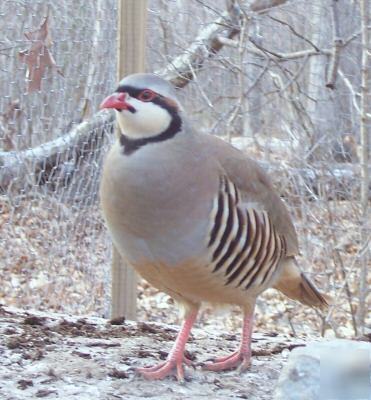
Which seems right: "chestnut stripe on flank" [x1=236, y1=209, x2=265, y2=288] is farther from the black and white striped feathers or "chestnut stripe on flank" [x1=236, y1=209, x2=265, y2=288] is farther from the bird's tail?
the bird's tail

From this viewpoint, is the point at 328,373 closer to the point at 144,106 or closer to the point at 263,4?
the point at 144,106

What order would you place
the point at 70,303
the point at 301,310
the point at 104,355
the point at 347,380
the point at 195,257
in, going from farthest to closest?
the point at 301,310 → the point at 70,303 → the point at 104,355 → the point at 195,257 → the point at 347,380

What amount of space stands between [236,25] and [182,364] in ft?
8.98

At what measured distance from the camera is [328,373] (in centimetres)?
211

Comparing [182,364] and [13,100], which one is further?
[13,100]

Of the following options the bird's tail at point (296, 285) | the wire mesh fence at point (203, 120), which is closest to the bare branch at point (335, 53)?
the wire mesh fence at point (203, 120)

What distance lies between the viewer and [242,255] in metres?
3.28

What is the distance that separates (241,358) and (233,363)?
0.15 ft

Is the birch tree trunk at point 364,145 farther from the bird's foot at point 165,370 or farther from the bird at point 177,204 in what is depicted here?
the bird's foot at point 165,370

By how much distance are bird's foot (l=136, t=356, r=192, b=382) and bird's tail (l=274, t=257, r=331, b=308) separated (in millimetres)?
641

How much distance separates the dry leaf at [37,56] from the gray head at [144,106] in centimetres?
176

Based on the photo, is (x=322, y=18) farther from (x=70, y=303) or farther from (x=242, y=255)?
(x=242, y=255)

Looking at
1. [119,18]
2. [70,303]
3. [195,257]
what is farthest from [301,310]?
[195,257]

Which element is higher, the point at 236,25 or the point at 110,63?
the point at 236,25
